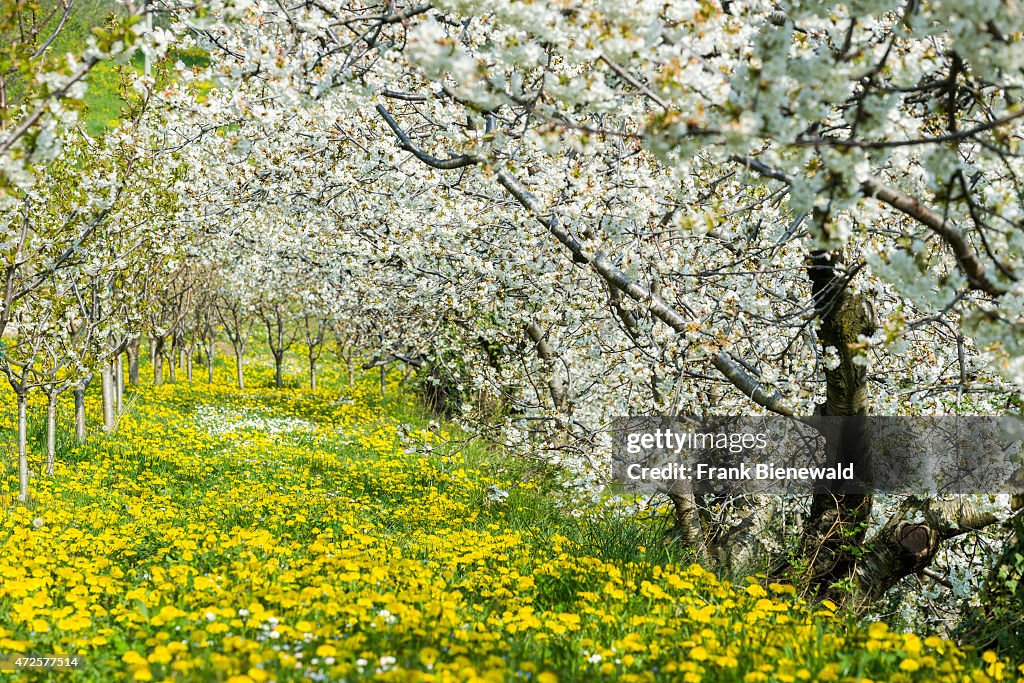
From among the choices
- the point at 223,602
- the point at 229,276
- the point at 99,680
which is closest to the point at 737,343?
the point at 223,602

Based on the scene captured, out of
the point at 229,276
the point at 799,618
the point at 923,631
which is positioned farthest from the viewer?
the point at 229,276

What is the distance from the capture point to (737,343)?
564 cm

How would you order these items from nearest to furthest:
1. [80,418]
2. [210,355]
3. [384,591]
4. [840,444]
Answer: [384,591]
[840,444]
[80,418]
[210,355]

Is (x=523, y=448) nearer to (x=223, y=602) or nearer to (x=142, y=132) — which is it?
(x=223, y=602)

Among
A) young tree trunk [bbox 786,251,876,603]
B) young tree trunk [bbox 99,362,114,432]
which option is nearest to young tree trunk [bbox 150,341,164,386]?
young tree trunk [bbox 99,362,114,432]

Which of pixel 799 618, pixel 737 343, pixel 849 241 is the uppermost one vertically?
pixel 849 241

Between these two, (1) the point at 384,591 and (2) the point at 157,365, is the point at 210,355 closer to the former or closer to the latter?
(2) the point at 157,365

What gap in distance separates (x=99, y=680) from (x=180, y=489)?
5.44 meters

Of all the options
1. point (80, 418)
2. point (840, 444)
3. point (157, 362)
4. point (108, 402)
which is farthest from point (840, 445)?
point (157, 362)
